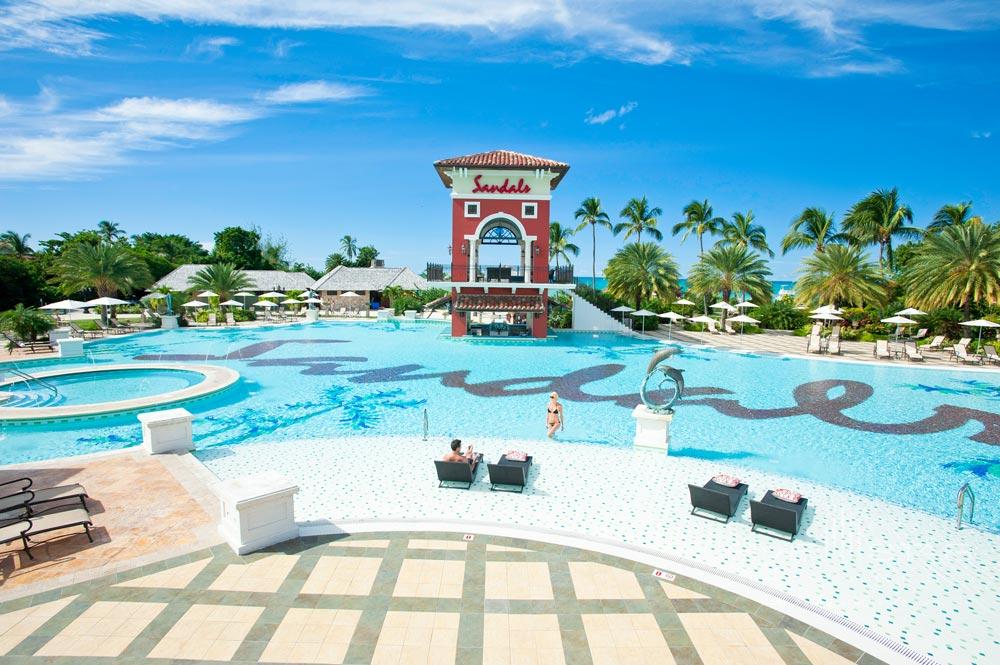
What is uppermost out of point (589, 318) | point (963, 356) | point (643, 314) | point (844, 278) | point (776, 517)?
point (844, 278)

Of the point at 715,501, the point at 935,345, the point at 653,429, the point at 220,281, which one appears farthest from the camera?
the point at 220,281

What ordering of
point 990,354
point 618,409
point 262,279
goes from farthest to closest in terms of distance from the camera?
1. point 262,279
2. point 990,354
3. point 618,409

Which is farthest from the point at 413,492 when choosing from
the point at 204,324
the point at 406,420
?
the point at 204,324

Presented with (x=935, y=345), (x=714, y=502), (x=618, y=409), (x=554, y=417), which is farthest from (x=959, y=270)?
(x=714, y=502)

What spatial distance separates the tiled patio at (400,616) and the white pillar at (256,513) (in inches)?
8.5

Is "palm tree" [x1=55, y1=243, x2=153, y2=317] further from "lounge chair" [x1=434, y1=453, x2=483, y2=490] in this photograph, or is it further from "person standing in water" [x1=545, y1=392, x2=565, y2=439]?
"lounge chair" [x1=434, y1=453, x2=483, y2=490]

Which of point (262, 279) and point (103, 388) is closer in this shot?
point (103, 388)

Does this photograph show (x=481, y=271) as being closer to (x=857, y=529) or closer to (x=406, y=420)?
(x=406, y=420)

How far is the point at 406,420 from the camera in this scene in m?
15.7

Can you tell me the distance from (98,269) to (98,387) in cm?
2646

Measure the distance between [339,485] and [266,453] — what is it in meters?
3.02

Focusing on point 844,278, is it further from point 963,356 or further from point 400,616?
point 400,616

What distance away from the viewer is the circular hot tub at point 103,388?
15.3 m

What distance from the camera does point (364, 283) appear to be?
2226 inches
